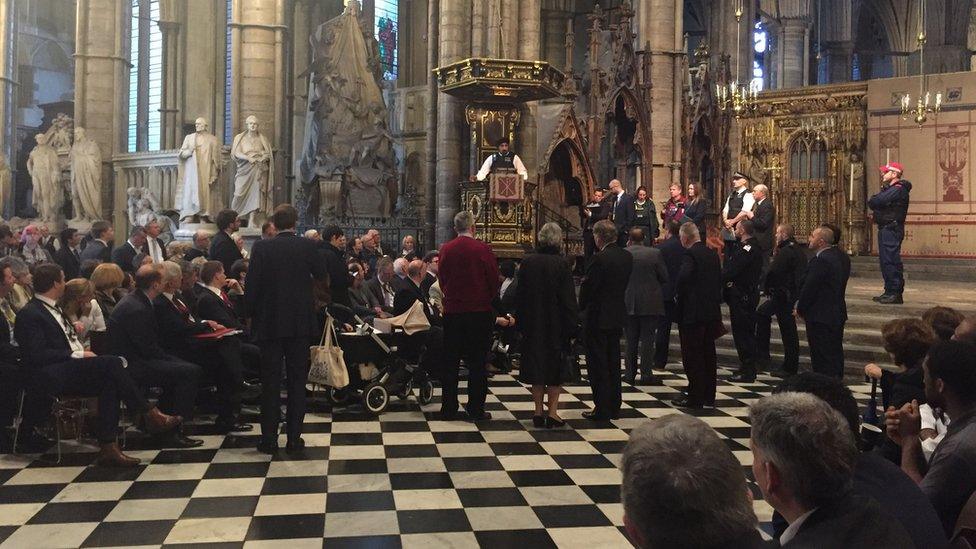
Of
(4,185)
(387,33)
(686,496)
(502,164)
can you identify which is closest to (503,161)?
(502,164)

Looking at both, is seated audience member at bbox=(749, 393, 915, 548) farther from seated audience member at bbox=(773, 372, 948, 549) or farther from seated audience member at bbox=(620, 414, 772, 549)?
seated audience member at bbox=(620, 414, 772, 549)

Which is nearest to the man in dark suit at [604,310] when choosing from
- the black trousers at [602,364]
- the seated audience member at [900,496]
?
the black trousers at [602,364]

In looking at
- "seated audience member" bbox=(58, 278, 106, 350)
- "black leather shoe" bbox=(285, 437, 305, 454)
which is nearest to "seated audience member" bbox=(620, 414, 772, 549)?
"black leather shoe" bbox=(285, 437, 305, 454)

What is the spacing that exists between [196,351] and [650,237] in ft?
23.9

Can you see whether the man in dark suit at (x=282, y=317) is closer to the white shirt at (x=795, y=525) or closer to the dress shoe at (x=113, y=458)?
the dress shoe at (x=113, y=458)

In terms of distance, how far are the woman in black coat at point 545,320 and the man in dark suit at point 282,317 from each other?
5.50 ft

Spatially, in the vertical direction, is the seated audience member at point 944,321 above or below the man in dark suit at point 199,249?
below

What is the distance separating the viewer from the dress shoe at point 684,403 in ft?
25.6

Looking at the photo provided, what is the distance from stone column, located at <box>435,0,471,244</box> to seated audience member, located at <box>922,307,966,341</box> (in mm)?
10685

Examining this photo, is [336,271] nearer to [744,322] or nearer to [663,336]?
[663,336]

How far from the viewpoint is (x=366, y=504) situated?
4.81 m

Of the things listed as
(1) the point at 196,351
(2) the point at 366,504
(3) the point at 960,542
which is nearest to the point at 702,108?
(1) the point at 196,351

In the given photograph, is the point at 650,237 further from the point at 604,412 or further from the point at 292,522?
the point at 292,522

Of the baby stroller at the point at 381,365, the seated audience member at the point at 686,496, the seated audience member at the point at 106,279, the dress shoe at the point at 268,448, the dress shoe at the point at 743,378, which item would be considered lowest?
the dress shoe at the point at 268,448
